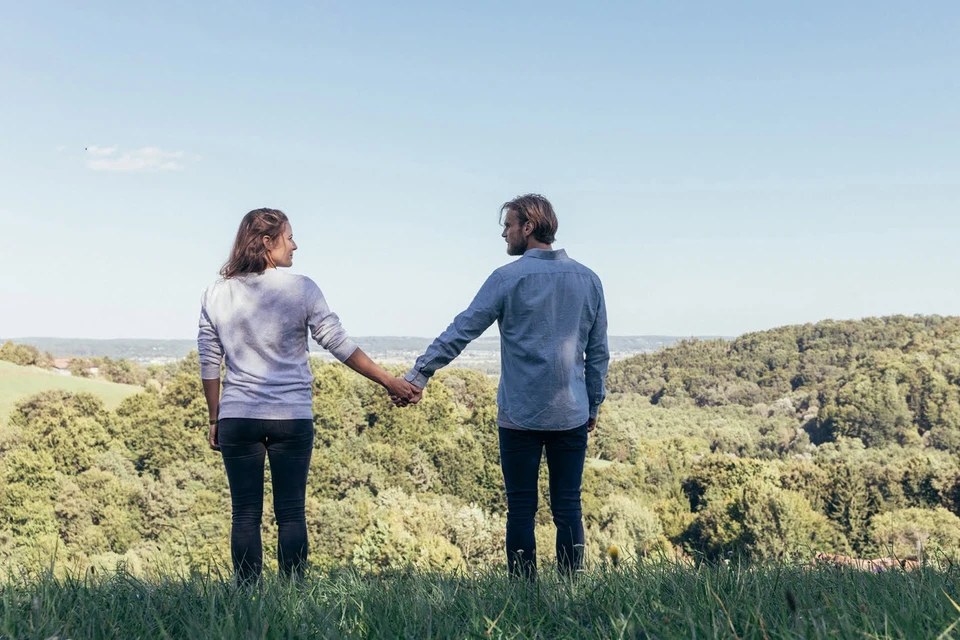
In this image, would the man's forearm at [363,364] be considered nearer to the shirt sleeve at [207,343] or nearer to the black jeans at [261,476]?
the black jeans at [261,476]

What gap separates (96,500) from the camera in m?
38.0

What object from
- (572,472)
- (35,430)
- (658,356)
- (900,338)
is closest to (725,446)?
(658,356)

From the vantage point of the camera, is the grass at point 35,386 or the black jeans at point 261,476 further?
the grass at point 35,386

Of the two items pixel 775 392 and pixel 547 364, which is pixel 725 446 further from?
pixel 547 364

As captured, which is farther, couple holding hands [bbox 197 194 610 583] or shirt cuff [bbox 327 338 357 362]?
shirt cuff [bbox 327 338 357 362]

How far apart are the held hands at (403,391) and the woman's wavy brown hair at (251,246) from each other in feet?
3.12

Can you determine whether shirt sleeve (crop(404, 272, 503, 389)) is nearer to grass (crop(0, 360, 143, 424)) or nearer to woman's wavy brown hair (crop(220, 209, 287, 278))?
woman's wavy brown hair (crop(220, 209, 287, 278))

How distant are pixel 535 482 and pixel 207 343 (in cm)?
165

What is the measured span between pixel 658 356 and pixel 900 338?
30545 millimetres

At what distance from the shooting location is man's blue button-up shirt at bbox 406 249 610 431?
393 centimetres

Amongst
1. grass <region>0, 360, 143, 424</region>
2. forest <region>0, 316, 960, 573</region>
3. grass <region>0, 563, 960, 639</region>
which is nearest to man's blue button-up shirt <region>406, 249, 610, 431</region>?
grass <region>0, 563, 960, 639</region>

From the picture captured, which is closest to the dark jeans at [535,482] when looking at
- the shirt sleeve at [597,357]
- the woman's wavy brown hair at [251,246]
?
the shirt sleeve at [597,357]

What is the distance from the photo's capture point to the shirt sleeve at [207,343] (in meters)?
3.90

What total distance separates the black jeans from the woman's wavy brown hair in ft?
2.25
